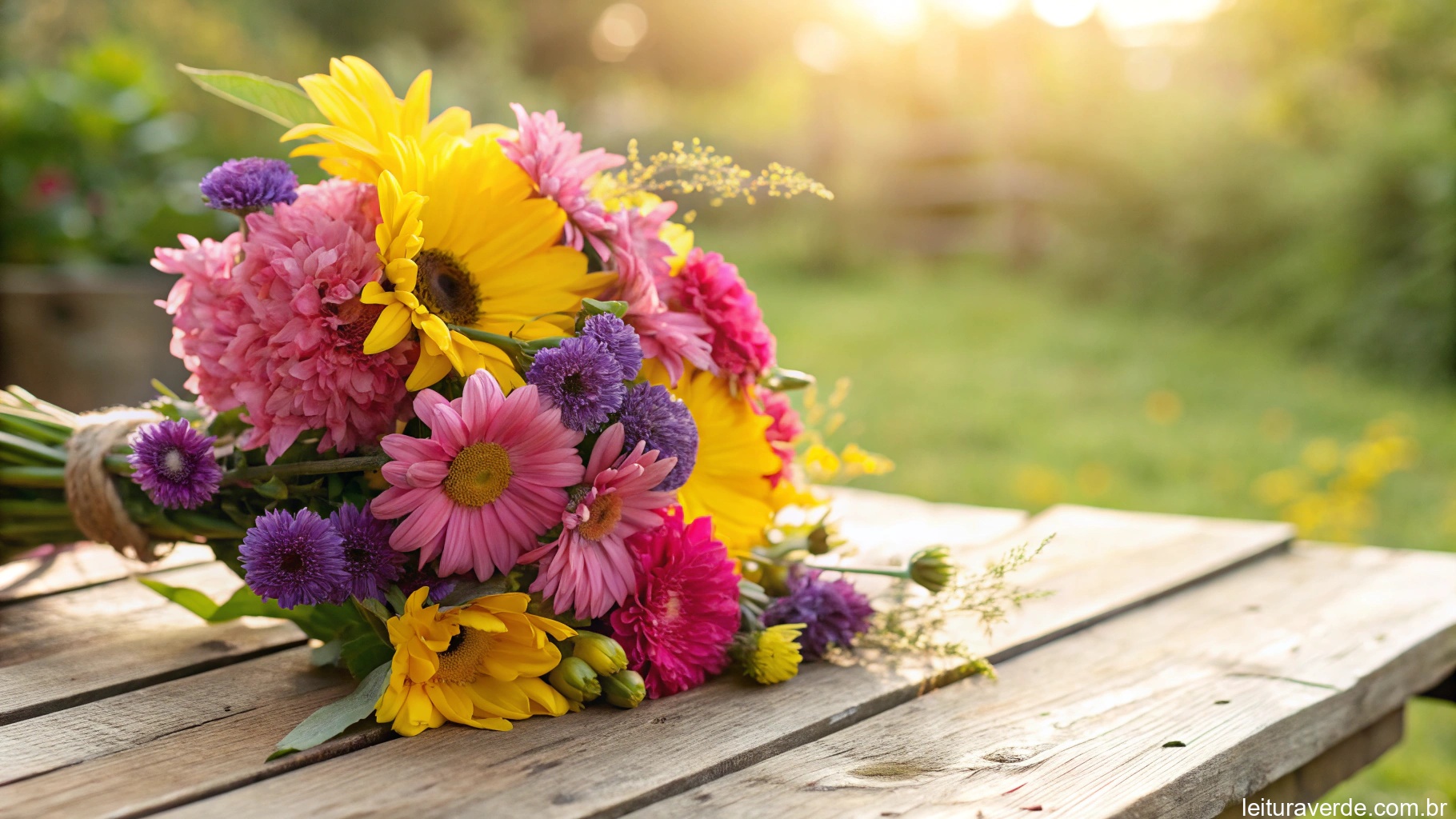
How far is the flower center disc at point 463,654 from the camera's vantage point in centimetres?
94

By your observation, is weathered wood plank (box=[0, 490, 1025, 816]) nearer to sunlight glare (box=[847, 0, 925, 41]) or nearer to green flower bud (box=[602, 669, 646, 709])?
green flower bud (box=[602, 669, 646, 709])

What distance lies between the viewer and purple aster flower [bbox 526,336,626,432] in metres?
0.91

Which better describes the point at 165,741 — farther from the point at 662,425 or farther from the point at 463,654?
the point at 662,425

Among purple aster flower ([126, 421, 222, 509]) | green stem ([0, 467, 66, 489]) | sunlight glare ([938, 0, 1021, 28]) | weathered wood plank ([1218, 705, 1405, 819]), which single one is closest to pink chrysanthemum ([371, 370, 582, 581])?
purple aster flower ([126, 421, 222, 509])

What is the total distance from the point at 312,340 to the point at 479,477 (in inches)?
6.5

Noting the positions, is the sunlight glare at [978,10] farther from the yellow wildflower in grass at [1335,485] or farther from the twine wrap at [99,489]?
the twine wrap at [99,489]

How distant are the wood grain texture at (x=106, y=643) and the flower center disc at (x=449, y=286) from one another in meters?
0.39

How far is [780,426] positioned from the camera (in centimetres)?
119

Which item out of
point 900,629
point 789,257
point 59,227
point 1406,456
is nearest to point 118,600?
point 900,629

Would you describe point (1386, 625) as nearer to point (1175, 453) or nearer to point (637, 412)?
point (637, 412)

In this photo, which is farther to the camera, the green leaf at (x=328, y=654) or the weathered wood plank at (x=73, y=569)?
the weathered wood plank at (x=73, y=569)

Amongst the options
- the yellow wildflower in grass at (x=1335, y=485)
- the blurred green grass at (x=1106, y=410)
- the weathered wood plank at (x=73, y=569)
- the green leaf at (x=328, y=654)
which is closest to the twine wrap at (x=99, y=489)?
the weathered wood plank at (x=73, y=569)

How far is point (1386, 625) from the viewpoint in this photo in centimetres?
131

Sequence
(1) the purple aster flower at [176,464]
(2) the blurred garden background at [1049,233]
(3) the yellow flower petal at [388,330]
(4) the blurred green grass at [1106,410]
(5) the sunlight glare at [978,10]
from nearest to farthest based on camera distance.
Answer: (3) the yellow flower petal at [388,330] → (1) the purple aster flower at [176,464] → (2) the blurred garden background at [1049,233] → (4) the blurred green grass at [1106,410] → (5) the sunlight glare at [978,10]
